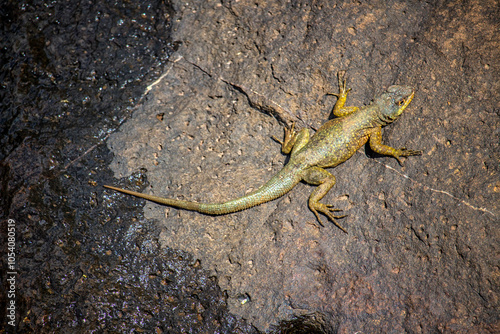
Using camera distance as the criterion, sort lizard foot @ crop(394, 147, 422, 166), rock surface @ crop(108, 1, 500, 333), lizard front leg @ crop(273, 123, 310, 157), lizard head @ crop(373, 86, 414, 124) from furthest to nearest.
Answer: lizard front leg @ crop(273, 123, 310, 157) < lizard head @ crop(373, 86, 414, 124) < lizard foot @ crop(394, 147, 422, 166) < rock surface @ crop(108, 1, 500, 333)

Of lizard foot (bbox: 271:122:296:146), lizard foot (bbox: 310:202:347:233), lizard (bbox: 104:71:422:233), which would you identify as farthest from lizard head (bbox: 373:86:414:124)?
lizard foot (bbox: 310:202:347:233)

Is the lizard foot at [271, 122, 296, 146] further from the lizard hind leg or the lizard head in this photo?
the lizard head

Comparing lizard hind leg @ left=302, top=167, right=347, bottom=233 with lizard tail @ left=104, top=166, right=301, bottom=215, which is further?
lizard tail @ left=104, top=166, right=301, bottom=215

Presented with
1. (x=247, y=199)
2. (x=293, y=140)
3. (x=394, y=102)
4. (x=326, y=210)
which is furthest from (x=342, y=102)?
(x=247, y=199)

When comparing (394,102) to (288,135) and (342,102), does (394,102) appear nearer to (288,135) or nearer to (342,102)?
(342,102)

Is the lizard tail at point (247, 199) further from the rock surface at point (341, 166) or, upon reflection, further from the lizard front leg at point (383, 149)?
the lizard front leg at point (383, 149)

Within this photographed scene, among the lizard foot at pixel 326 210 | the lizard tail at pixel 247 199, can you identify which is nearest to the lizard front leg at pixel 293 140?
the lizard tail at pixel 247 199

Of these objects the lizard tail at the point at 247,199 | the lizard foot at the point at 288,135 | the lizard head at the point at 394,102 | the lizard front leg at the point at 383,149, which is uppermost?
the lizard head at the point at 394,102
